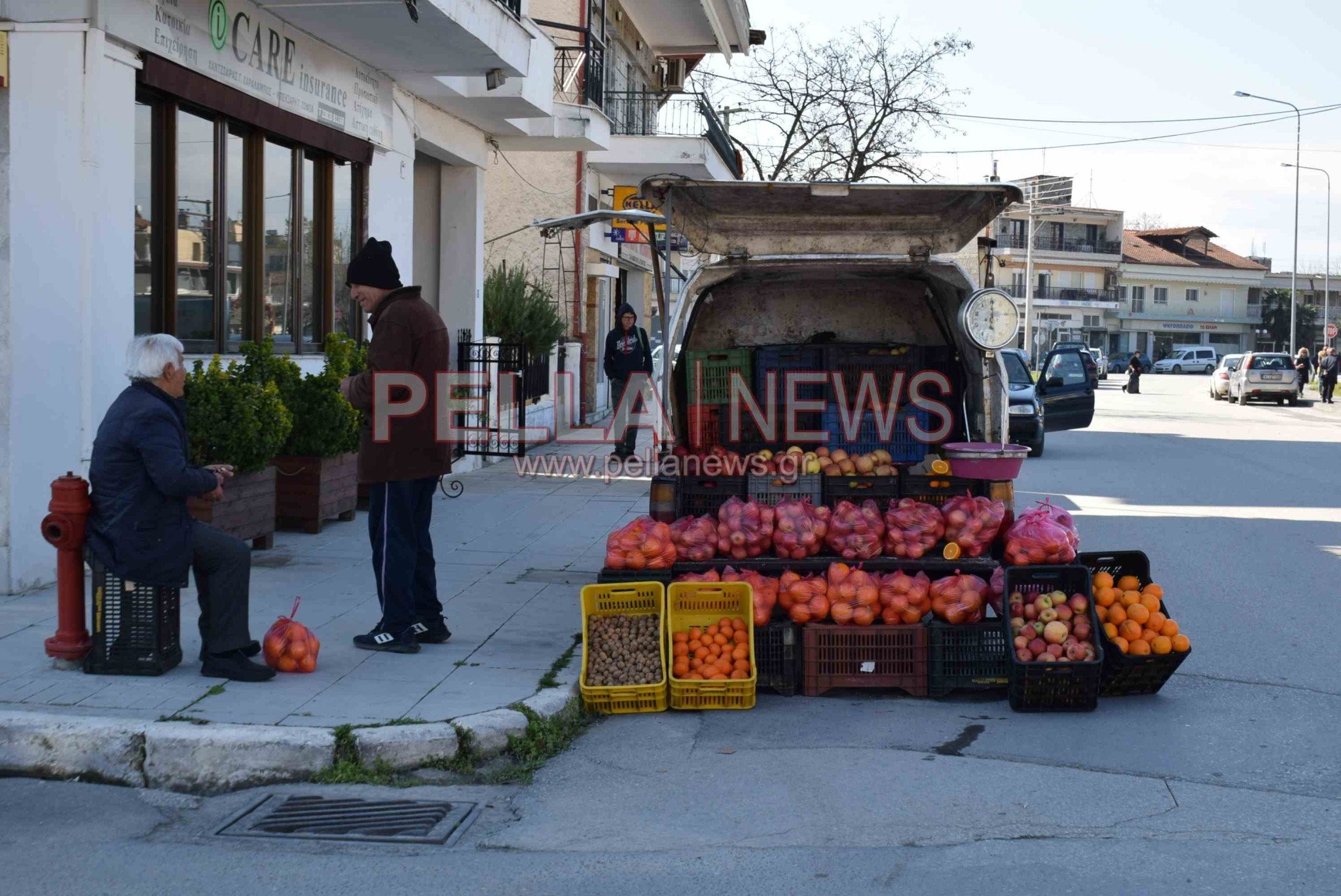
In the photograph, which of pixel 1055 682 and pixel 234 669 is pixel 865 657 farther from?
pixel 234 669

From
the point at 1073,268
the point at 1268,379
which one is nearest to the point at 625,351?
the point at 1268,379

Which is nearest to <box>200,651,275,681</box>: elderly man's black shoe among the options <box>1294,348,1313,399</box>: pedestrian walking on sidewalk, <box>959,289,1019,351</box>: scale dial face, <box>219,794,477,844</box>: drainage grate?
<box>219,794,477,844</box>: drainage grate

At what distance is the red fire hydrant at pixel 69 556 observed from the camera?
239 inches

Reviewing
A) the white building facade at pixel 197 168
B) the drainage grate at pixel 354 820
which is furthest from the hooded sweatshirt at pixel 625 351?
the drainage grate at pixel 354 820

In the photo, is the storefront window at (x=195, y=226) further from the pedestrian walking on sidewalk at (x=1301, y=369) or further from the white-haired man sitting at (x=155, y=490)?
the pedestrian walking on sidewalk at (x=1301, y=369)

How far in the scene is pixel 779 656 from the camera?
682 centimetres

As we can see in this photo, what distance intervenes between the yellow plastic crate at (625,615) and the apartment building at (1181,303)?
3584 inches

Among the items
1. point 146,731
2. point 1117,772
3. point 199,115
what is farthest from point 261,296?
Result: point 1117,772

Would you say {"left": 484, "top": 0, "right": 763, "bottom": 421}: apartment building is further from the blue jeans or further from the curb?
the curb

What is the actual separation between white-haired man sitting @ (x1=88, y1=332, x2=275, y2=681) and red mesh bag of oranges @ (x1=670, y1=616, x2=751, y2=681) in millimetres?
1958

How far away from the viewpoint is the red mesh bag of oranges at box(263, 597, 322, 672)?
643 cm

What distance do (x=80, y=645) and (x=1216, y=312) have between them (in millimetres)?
99645

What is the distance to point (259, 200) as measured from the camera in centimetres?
1085

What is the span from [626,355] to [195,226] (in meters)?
8.17
